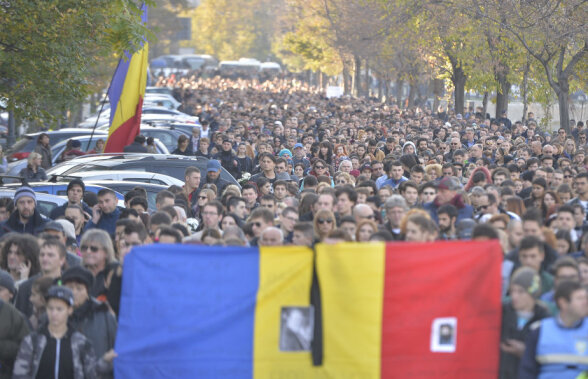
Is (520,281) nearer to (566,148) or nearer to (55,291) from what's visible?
(55,291)

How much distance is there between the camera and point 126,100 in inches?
886

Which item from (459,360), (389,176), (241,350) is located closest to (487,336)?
(459,360)

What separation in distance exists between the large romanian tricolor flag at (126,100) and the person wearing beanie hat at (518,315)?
15.5 meters

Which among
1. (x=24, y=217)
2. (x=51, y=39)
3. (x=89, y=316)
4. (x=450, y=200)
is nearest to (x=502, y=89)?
(x=51, y=39)

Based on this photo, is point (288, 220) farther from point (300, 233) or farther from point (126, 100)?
→ point (126, 100)

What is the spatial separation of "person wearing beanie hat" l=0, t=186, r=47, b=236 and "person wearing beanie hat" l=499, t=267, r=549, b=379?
20.8ft

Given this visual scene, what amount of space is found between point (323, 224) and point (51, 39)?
22.3 feet

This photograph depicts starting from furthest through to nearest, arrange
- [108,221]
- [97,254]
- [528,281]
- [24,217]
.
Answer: [108,221]
[24,217]
[97,254]
[528,281]

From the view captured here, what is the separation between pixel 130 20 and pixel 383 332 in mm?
9139

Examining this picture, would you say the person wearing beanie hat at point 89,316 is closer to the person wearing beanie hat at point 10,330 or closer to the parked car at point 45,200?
the person wearing beanie hat at point 10,330

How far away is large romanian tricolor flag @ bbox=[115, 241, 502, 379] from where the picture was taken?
746 cm

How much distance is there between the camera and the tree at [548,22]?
79.3 ft

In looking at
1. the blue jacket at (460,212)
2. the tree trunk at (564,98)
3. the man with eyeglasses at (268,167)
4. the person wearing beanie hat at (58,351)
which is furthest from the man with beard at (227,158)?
the person wearing beanie hat at (58,351)

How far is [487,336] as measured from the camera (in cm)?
745
